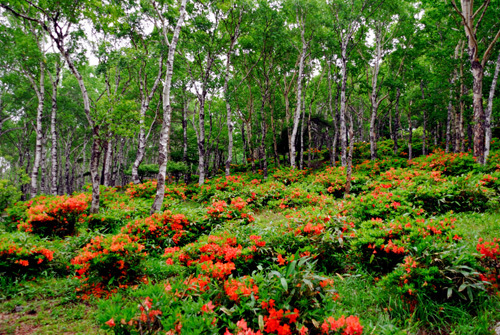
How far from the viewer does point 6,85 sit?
19.4 metres

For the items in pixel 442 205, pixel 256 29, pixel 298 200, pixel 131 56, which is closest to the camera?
pixel 442 205

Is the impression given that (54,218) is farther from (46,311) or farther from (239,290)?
(239,290)

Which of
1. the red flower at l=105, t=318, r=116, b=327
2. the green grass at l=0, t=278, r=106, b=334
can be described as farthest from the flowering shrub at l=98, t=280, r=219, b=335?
the green grass at l=0, t=278, r=106, b=334

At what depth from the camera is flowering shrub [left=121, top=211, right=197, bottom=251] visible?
20.3 ft

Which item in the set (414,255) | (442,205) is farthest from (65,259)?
(442,205)

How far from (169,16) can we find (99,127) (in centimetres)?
830

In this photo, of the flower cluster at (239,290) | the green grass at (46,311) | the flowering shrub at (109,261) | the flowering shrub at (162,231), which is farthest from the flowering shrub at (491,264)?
the flowering shrub at (162,231)

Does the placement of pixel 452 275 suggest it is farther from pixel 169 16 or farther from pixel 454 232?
pixel 169 16

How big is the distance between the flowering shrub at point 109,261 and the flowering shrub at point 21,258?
1249 millimetres

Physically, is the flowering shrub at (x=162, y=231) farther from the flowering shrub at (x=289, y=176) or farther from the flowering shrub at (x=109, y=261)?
the flowering shrub at (x=289, y=176)

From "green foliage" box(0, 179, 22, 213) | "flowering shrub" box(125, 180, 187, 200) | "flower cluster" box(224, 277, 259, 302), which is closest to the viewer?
"flower cluster" box(224, 277, 259, 302)

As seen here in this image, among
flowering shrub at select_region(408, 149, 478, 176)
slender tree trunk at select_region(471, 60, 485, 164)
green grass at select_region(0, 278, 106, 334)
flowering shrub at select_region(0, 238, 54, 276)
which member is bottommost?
green grass at select_region(0, 278, 106, 334)

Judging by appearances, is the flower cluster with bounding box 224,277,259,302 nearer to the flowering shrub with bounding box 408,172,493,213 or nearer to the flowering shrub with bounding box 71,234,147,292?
the flowering shrub with bounding box 71,234,147,292

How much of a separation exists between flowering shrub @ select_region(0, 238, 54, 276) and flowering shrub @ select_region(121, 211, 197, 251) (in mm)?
1760
